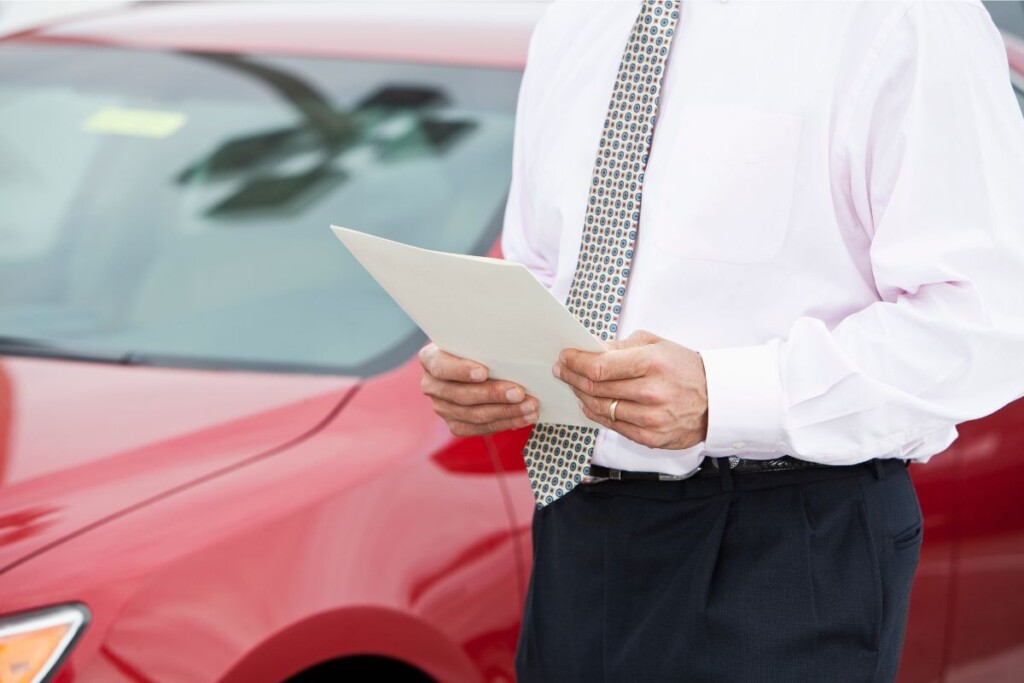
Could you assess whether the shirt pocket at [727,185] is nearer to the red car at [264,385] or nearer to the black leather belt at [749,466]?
the black leather belt at [749,466]

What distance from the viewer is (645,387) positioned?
1.34 meters

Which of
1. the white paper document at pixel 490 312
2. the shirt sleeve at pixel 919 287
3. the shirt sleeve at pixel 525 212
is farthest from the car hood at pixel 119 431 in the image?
the shirt sleeve at pixel 919 287

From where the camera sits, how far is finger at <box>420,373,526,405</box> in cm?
145

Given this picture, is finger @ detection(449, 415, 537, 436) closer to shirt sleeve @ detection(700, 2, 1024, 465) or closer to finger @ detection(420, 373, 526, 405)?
finger @ detection(420, 373, 526, 405)

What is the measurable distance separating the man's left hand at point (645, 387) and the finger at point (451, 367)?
0.11 metres

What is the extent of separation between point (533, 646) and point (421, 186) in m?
1.11

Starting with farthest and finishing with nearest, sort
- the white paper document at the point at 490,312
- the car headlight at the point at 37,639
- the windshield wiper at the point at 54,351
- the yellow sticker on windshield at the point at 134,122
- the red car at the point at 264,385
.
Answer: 1. the yellow sticker on windshield at the point at 134,122
2. the windshield wiper at the point at 54,351
3. the red car at the point at 264,385
4. the car headlight at the point at 37,639
5. the white paper document at the point at 490,312

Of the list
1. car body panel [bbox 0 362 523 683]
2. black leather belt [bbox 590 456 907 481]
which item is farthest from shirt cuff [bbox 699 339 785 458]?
car body panel [bbox 0 362 523 683]

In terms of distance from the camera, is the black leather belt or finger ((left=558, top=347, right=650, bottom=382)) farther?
the black leather belt

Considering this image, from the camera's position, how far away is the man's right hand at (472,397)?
1456 millimetres

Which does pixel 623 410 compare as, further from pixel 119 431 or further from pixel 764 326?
pixel 119 431

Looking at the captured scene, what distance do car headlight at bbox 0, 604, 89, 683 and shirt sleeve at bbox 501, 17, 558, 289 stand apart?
2.48 ft

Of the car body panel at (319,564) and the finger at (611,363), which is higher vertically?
the finger at (611,363)

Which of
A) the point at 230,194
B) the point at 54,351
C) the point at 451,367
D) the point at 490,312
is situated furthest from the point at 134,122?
the point at 490,312
